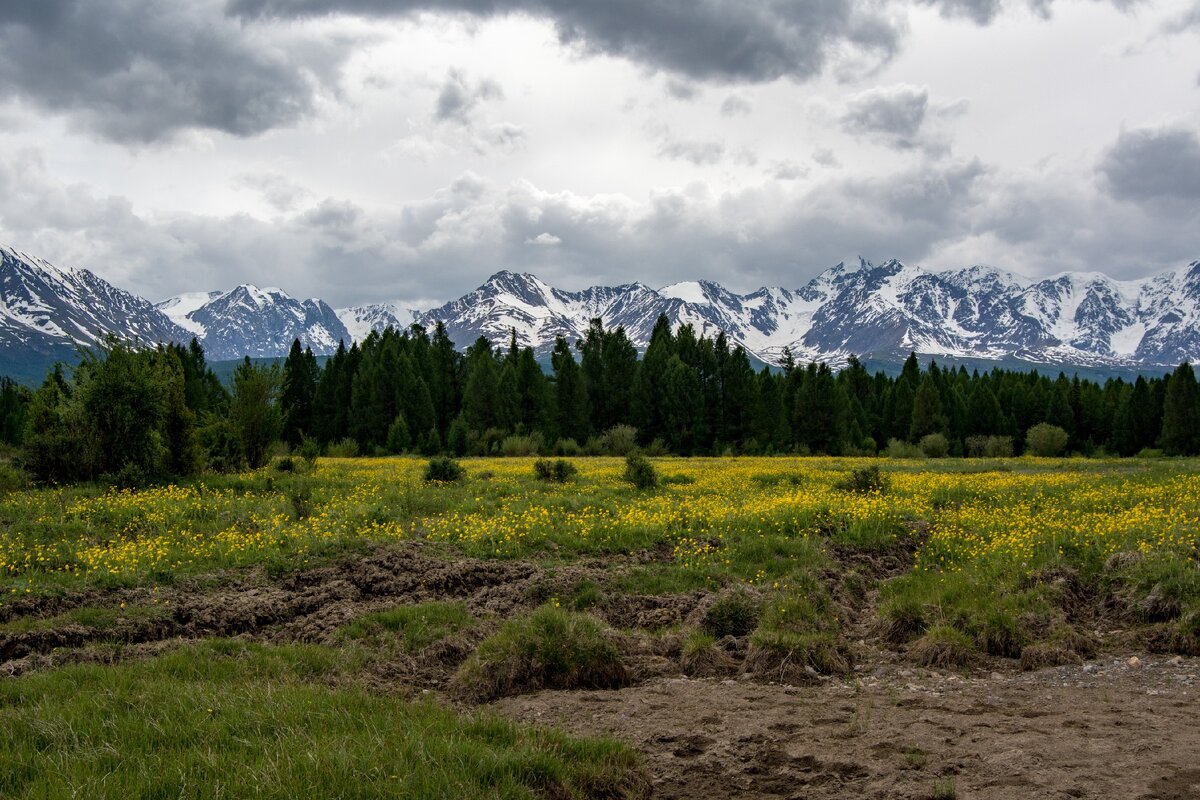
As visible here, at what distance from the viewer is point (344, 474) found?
94.0 feet

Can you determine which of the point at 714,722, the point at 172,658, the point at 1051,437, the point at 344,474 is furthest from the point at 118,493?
the point at 1051,437

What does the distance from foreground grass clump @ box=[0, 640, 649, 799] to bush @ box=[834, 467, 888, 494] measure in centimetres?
2003

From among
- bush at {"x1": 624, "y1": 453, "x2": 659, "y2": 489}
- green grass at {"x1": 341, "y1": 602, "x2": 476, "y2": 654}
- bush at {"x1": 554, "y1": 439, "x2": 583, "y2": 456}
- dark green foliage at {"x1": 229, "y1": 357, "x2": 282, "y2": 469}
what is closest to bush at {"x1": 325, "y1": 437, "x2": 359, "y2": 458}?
bush at {"x1": 554, "y1": 439, "x2": 583, "y2": 456}

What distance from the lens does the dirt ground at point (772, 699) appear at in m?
6.31

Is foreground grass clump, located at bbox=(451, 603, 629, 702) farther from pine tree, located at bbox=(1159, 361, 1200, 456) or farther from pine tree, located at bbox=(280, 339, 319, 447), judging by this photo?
pine tree, located at bbox=(1159, 361, 1200, 456)

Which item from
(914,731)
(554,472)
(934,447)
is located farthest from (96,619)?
(934,447)

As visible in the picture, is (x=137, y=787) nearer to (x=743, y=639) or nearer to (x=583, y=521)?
(x=743, y=639)

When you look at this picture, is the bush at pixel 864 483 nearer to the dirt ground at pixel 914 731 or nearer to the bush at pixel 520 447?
the dirt ground at pixel 914 731

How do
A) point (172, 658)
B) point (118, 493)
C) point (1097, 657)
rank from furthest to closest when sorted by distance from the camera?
1. point (118, 493)
2. point (1097, 657)
3. point (172, 658)

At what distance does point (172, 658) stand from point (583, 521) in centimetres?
1013

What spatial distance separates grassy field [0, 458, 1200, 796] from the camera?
6125mm

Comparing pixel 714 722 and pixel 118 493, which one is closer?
pixel 714 722

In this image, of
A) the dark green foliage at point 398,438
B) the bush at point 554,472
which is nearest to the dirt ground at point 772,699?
the bush at point 554,472

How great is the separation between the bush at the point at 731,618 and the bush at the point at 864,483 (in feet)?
47.1
